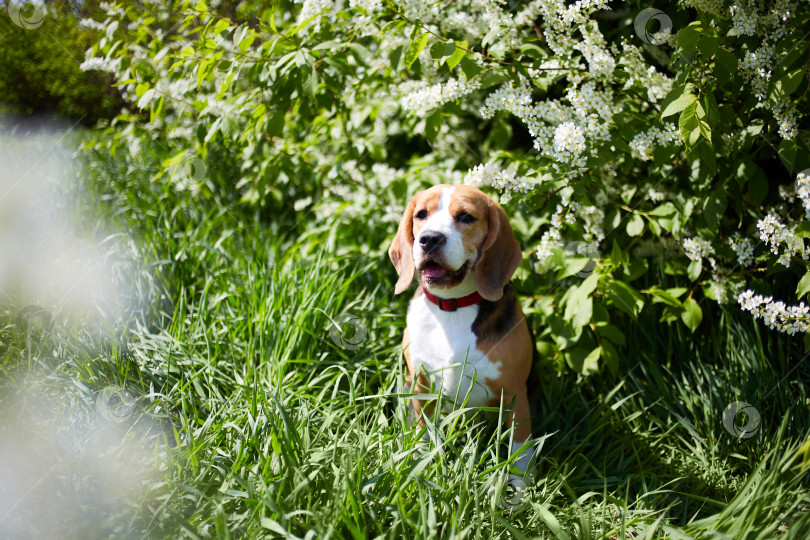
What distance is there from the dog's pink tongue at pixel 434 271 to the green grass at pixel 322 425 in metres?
0.57

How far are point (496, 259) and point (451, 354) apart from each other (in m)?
0.49

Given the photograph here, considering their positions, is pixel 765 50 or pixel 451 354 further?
pixel 451 354

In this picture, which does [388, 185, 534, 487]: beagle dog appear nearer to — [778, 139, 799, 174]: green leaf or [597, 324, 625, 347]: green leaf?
[597, 324, 625, 347]: green leaf

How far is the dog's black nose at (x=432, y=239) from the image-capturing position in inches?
87.8

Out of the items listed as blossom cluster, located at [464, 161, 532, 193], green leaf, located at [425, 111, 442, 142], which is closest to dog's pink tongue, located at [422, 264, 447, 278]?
blossom cluster, located at [464, 161, 532, 193]

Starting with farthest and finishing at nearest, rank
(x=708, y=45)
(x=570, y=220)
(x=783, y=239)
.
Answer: (x=570, y=220) < (x=783, y=239) < (x=708, y=45)

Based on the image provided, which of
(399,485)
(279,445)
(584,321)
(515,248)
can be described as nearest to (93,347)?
(279,445)

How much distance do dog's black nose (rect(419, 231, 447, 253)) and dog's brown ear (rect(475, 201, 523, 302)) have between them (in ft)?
0.86

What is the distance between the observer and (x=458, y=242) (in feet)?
7.50

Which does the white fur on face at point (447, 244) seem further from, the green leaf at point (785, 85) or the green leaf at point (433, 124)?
the green leaf at point (785, 85)

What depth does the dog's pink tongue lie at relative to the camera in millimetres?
2322

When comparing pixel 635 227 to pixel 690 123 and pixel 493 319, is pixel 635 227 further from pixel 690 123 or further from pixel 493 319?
pixel 493 319

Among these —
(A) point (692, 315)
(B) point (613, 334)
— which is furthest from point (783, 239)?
(B) point (613, 334)

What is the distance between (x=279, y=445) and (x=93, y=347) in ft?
4.41
